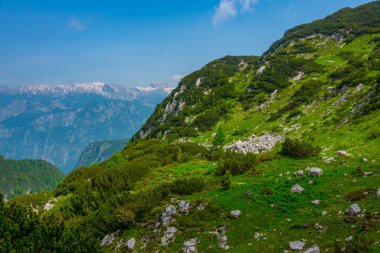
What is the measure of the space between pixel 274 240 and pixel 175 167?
1974 centimetres

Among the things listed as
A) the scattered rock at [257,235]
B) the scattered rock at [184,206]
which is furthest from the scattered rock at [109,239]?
the scattered rock at [257,235]

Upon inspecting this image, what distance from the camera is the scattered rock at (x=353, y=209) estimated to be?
14177 millimetres

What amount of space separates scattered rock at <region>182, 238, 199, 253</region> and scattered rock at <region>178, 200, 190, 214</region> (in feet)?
9.12

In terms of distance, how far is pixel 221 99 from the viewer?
84.8m

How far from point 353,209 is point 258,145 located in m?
26.1

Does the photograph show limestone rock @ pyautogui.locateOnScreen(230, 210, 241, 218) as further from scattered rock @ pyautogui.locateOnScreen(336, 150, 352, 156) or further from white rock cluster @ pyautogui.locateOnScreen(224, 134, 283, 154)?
white rock cluster @ pyautogui.locateOnScreen(224, 134, 283, 154)

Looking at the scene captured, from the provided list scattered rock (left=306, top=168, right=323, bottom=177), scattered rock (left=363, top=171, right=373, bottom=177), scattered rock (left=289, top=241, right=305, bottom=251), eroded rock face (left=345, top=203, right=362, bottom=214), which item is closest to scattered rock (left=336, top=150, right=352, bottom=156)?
scattered rock (left=306, top=168, right=323, bottom=177)

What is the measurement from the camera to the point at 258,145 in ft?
132

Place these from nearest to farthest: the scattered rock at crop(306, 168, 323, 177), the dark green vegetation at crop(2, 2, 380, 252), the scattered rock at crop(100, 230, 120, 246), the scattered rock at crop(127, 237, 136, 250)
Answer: the dark green vegetation at crop(2, 2, 380, 252) < the scattered rock at crop(127, 237, 136, 250) < the scattered rock at crop(100, 230, 120, 246) < the scattered rock at crop(306, 168, 323, 177)

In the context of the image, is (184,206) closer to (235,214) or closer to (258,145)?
(235,214)

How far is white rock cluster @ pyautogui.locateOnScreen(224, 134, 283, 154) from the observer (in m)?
37.7

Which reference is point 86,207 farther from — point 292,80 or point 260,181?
point 292,80

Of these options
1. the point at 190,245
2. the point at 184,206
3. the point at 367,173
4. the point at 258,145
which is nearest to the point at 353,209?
the point at 367,173

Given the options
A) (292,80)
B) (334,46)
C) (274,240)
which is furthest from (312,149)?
(334,46)
